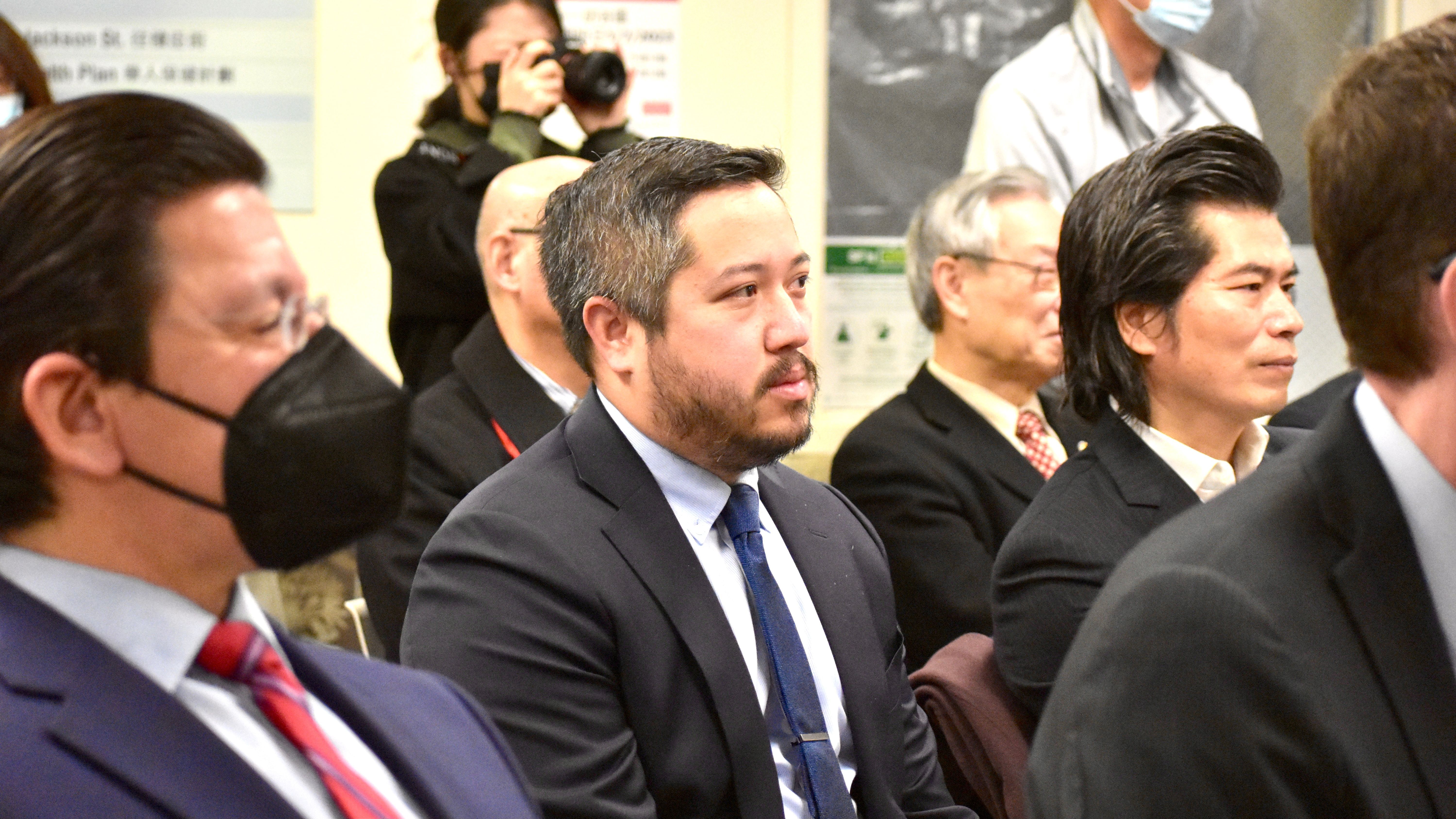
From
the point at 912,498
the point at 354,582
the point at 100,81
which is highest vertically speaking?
the point at 100,81

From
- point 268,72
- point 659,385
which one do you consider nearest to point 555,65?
point 268,72

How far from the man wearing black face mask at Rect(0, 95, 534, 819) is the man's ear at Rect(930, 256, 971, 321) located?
1.87 m

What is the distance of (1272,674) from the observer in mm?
913

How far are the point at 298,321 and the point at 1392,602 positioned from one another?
0.78 m

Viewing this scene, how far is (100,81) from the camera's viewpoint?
360 centimetres

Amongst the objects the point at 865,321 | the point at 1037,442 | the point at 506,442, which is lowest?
the point at 865,321

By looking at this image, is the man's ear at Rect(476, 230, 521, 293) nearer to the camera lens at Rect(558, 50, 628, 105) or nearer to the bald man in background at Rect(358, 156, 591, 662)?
the bald man in background at Rect(358, 156, 591, 662)

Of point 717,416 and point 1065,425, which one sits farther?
point 1065,425

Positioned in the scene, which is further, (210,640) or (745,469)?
(745,469)

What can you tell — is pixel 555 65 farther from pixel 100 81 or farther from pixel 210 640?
pixel 210 640

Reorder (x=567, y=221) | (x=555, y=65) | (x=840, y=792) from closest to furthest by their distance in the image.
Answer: (x=840, y=792), (x=567, y=221), (x=555, y=65)

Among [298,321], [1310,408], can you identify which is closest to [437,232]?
[1310,408]

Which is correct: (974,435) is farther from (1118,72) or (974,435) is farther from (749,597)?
(1118,72)

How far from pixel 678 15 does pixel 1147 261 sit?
1.91 meters
